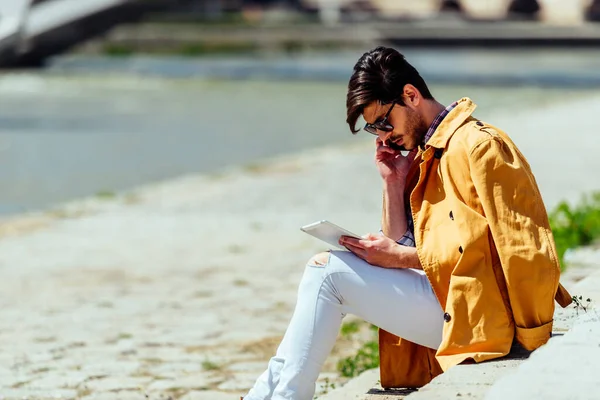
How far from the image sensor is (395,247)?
360cm

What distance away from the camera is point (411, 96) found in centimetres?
355

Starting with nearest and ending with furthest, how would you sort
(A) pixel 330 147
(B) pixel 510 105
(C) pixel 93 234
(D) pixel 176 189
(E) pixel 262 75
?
(C) pixel 93 234
(D) pixel 176 189
(A) pixel 330 147
(B) pixel 510 105
(E) pixel 262 75

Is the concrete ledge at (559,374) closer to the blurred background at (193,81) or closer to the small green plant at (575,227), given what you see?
the small green plant at (575,227)

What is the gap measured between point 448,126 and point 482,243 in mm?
346

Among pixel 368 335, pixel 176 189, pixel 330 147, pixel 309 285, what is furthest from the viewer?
pixel 330 147

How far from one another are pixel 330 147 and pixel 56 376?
9.46 metres

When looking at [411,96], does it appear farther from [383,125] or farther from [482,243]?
[482,243]

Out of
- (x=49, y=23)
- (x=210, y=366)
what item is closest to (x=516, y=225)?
(x=210, y=366)

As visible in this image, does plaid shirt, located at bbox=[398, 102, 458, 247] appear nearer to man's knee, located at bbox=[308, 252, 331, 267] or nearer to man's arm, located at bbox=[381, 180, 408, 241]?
man's arm, located at bbox=[381, 180, 408, 241]

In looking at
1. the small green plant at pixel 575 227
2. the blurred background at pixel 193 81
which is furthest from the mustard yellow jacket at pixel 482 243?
the blurred background at pixel 193 81

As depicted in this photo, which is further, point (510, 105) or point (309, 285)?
point (510, 105)

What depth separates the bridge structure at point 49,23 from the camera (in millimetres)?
30734

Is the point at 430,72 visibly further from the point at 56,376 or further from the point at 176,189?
the point at 56,376

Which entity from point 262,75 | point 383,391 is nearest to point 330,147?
point 383,391
